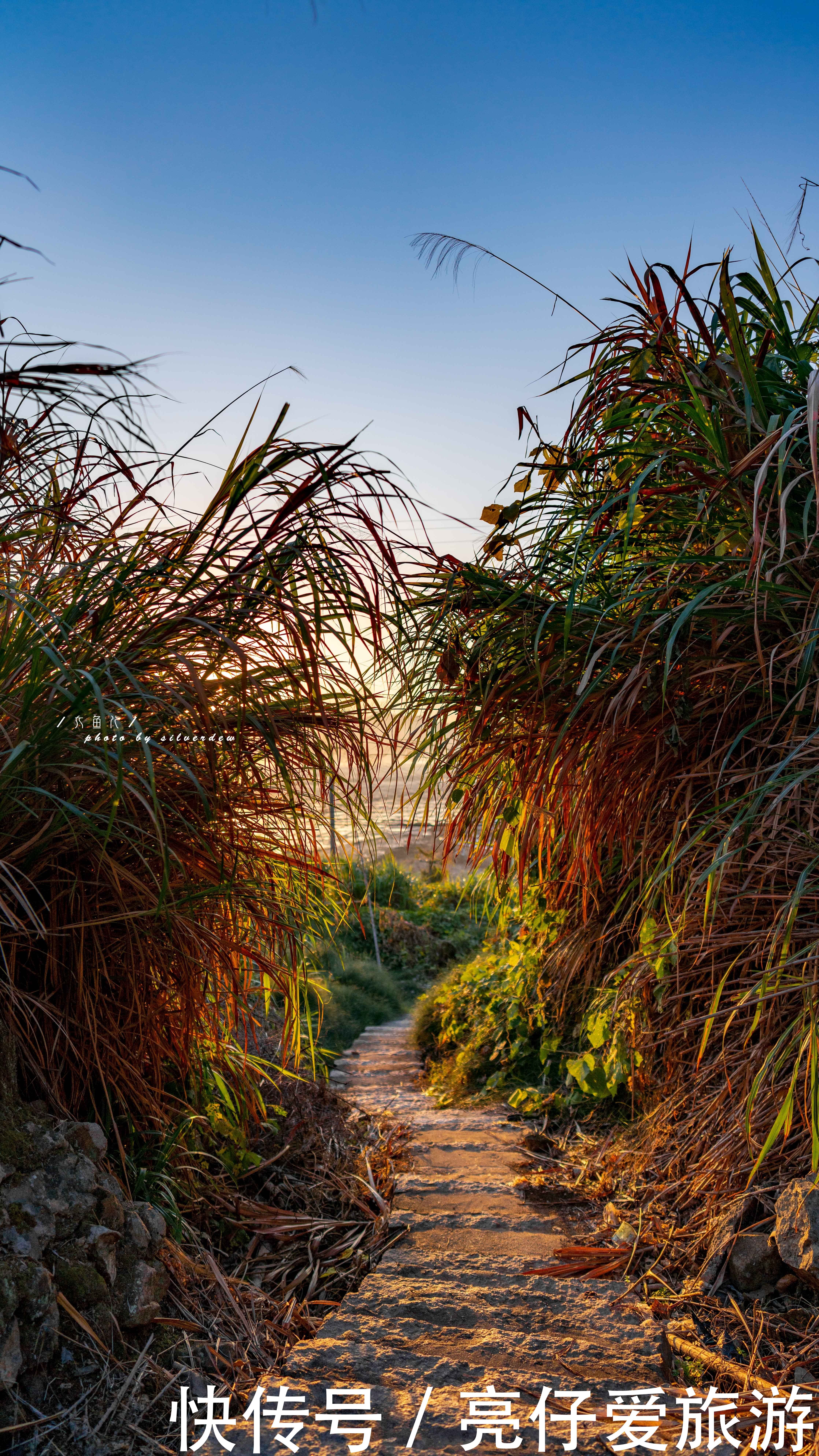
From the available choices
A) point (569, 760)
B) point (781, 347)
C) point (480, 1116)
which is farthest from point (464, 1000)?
point (781, 347)

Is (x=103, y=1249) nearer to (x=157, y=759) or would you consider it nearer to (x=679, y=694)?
(x=157, y=759)

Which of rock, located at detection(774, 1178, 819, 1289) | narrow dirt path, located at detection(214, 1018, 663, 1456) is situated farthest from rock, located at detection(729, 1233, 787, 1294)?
narrow dirt path, located at detection(214, 1018, 663, 1456)

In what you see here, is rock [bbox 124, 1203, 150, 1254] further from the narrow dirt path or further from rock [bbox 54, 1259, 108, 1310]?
the narrow dirt path

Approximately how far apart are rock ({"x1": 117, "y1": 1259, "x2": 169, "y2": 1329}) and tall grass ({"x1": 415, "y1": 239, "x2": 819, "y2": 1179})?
117 cm

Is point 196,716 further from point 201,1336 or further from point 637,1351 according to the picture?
point 637,1351

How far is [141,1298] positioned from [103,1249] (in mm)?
123

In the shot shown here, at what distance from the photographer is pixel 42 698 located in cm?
176

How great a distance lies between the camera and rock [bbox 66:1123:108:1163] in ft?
5.38

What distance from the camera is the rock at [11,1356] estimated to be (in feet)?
4.37

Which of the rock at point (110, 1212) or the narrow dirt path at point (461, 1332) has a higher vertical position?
the rock at point (110, 1212)

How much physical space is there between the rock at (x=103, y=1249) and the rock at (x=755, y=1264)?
1.30 meters

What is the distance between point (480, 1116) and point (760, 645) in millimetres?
2420

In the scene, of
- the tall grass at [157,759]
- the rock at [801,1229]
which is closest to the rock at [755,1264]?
the rock at [801,1229]

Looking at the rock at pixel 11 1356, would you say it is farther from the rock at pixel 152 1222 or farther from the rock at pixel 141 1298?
the rock at pixel 152 1222
